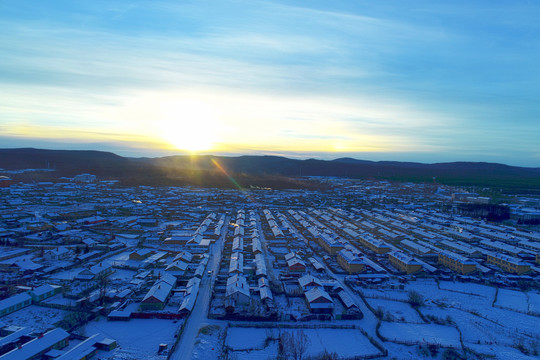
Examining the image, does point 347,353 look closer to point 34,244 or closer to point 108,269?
point 108,269

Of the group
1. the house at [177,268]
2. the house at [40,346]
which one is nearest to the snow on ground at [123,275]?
the house at [177,268]

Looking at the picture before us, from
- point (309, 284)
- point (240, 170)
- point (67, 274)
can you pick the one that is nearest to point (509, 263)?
point (309, 284)

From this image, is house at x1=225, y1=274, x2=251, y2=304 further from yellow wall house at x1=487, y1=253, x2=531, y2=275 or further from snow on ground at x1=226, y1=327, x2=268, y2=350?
yellow wall house at x1=487, y1=253, x2=531, y2=275

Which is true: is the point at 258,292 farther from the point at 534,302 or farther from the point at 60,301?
the point at 534,302

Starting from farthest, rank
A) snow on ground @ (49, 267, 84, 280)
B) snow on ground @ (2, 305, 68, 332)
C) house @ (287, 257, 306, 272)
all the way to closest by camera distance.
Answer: house @ (287, 257, 306, 272), snow on ground @ (49, 267, 84, 280), snow on ground @ (2, 305, 68, 332)

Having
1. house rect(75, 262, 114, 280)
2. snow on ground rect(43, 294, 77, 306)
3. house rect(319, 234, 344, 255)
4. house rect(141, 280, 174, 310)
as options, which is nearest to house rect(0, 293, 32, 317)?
snow on ground rect(43, 294, 77, 306)
